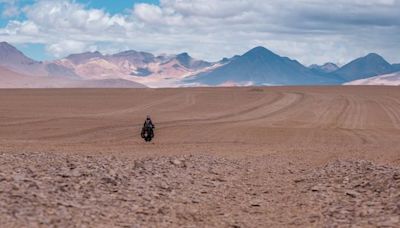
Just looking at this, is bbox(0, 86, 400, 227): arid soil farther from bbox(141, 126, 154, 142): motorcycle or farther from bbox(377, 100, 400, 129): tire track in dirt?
bbox(377, 100, 400, 129): tire track in dirt

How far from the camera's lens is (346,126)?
45469mm

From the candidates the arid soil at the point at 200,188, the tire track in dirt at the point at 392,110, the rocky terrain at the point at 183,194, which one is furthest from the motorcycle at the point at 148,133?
the tire track in dirt at the point at 392,110

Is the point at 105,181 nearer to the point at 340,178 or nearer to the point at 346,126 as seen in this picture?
the point at 340,178

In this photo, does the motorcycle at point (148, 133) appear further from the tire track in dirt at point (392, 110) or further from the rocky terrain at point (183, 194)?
the tire track in dirt at point (392, 110)

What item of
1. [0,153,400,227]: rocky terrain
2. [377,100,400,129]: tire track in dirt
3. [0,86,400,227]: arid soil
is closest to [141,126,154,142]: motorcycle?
[0,86,400,227]: arid soil

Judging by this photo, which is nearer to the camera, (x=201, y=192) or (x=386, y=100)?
(x=201, y=192)

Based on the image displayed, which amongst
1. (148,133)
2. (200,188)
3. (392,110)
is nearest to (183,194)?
(200,188)

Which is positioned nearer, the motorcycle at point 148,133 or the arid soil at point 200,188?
the arid soil at point 200,188

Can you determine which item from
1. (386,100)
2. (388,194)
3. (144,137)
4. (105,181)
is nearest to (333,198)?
(388,194)

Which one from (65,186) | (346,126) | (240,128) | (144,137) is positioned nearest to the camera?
(65,186)

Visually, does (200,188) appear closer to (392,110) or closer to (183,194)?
(183,194)

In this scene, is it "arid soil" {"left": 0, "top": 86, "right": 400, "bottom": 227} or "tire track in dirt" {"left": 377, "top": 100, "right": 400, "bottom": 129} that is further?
"tire track in dirt" {"left": 377, "top": 100, "right": 400, "bottom": 129}

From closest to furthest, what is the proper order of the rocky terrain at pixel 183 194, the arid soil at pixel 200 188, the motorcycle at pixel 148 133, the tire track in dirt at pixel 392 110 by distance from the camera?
the rocky terrain at pixel 183 194, the arid soil at pixel 200 188, the motorcycle at pixel 148 133, the tire track in dirt at pixel 392 110

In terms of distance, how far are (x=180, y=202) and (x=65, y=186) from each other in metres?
2.21
